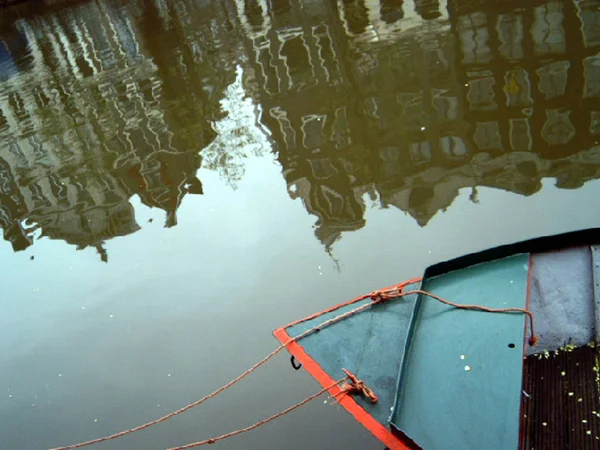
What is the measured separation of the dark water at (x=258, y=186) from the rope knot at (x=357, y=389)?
1.19m

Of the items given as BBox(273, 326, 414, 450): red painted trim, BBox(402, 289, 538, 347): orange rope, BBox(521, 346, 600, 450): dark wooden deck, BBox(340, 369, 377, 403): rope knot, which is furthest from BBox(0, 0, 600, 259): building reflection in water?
BBox(340, 369, 377, 403): rope knot

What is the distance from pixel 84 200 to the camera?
15.3 m

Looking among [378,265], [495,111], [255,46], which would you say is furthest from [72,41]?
[378,265]

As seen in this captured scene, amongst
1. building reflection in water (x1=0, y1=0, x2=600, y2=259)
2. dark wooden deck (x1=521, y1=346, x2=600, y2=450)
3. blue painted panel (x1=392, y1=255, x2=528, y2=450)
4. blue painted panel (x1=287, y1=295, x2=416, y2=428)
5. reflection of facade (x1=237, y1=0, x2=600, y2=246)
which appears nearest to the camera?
blue painted panel (x1=392, y1=255, x2=528, y2=450)

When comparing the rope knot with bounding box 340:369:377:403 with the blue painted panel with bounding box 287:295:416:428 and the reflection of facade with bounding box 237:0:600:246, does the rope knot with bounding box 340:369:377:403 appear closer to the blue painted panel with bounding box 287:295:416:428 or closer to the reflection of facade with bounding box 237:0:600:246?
the blue painted panel with bounding box 287:295:416:428

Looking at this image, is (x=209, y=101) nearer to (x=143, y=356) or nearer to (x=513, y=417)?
(x=143, y=356)

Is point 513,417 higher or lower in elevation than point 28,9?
lower

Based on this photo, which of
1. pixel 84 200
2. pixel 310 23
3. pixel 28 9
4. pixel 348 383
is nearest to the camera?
pixel 348 383

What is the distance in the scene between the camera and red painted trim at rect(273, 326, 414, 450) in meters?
5.38

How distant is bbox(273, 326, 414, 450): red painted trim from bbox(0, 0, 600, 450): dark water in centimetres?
113

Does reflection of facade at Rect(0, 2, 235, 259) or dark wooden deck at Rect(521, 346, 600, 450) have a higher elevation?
reflection of facade at Rect(0, 2, 235, 259)

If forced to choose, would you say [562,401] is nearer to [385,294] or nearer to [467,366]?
[467,366]

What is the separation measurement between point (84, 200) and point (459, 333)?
38.8 ft

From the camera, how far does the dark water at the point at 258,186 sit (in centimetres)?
862
